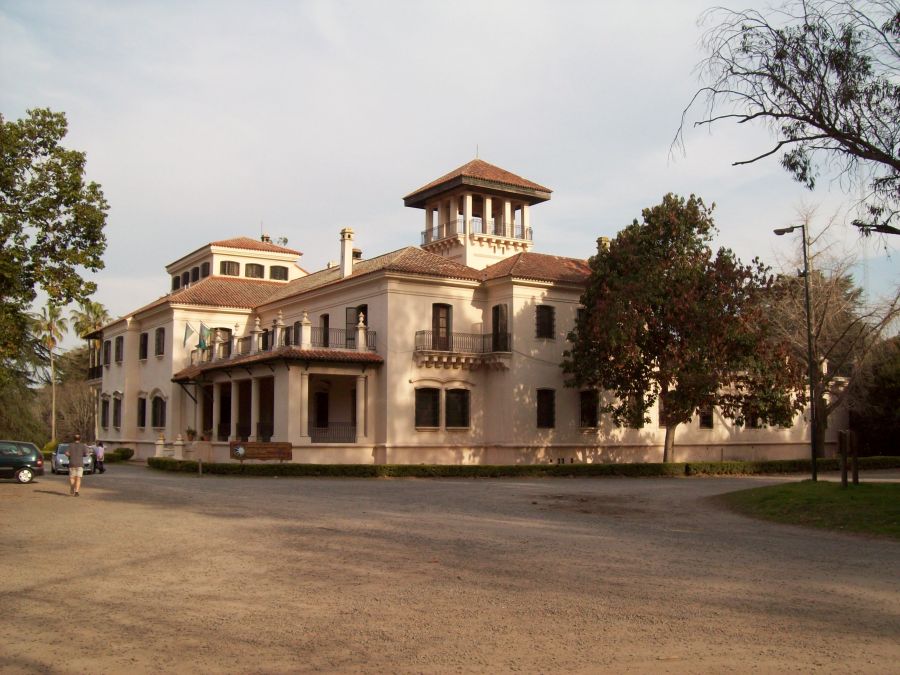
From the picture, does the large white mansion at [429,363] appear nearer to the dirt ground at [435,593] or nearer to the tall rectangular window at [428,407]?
the tall rectangular window at [428,407]

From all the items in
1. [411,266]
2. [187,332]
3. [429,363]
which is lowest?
[429,363]

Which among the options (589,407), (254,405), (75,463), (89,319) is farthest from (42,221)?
(89,319)

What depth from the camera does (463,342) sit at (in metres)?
39.6

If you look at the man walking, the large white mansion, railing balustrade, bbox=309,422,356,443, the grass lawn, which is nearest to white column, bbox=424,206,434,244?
the large white mansion

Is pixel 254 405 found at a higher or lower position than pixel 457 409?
higher

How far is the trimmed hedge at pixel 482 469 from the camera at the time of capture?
32406mm

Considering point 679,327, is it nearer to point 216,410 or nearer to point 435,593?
point 216,410

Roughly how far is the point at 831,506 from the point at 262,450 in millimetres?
22008

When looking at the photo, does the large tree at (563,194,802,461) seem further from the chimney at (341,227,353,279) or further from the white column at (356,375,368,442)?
the chimney at (341,227,353,279)

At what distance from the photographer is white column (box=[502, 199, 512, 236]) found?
149 feet

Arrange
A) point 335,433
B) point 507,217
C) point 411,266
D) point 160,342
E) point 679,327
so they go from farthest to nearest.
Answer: point 160,342 → point 507,217 → point 411,266 → point 335,433 → point 679,327

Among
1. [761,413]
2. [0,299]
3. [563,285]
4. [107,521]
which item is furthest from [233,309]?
→ [107,521]

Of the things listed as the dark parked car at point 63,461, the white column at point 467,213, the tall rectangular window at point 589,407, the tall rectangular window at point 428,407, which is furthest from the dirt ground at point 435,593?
the white column at point 467,213

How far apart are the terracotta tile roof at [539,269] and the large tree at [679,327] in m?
2.84
